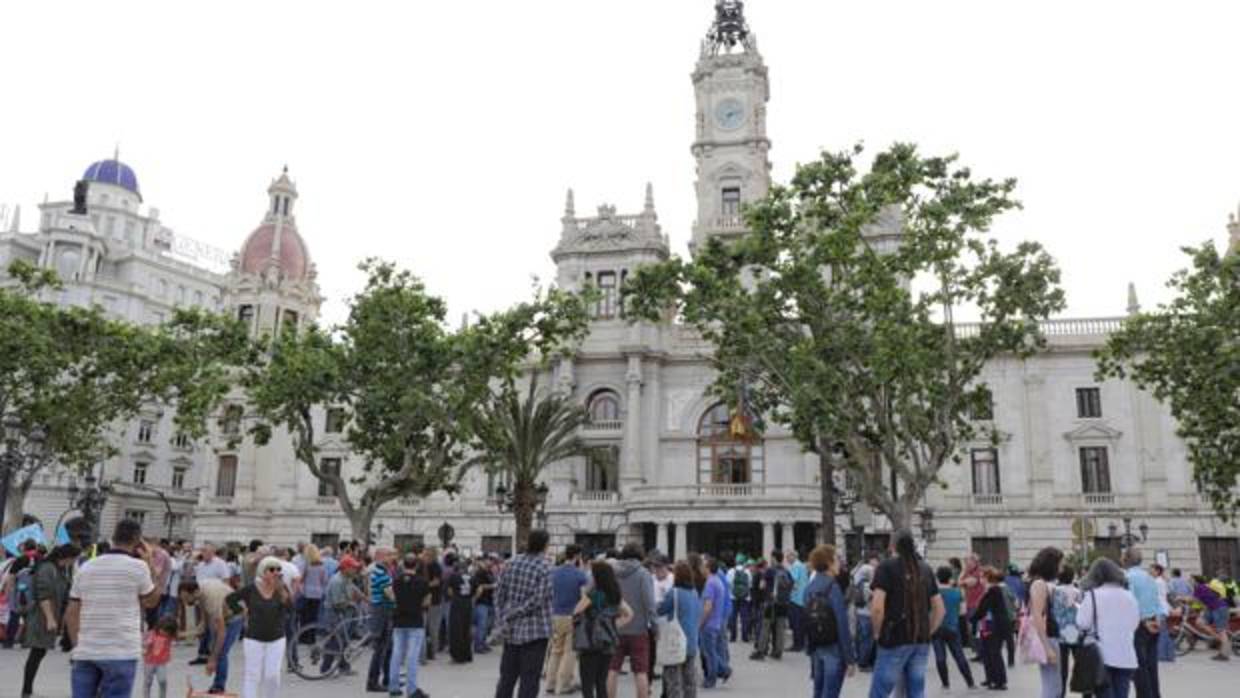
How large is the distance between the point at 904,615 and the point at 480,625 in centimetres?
1039

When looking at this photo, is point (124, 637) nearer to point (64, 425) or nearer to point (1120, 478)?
point (64, 425)

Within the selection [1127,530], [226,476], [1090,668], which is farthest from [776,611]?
[226,476]

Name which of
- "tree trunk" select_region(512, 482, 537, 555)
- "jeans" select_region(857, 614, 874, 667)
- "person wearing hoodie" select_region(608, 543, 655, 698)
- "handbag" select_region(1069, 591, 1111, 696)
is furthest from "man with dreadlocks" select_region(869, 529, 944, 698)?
"tree trunk" select_region(512, 482, 537, 555)

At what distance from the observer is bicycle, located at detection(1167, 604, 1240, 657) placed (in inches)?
741

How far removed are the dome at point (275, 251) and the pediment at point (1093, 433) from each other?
38.5m

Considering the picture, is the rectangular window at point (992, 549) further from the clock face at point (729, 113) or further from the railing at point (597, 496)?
the clock face at point (729, 113)

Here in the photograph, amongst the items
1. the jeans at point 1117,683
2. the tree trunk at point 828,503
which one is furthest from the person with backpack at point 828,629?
the tree trunk at point 828,503

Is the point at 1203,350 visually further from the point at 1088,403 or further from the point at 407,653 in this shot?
the point at 407,653

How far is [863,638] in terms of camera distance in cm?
1548

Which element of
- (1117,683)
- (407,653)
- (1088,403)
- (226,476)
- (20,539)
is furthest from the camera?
(226,476)

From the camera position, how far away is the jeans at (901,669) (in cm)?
847

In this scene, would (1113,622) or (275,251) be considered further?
(275,251)

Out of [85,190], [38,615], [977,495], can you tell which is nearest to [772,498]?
[977,495]

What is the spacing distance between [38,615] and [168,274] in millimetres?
66281
